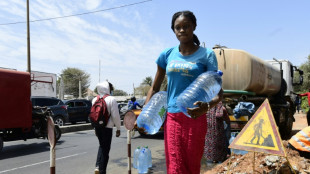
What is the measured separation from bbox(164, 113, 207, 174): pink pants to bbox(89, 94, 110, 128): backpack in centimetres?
267

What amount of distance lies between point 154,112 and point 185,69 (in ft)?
2.12

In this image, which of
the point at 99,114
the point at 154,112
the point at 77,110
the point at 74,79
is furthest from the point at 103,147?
the point at 74,79

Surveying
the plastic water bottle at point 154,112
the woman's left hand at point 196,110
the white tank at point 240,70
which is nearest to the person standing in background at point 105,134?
the plastic water bottle at point 154,112

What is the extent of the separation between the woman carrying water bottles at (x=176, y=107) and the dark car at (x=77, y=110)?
16.3 meters

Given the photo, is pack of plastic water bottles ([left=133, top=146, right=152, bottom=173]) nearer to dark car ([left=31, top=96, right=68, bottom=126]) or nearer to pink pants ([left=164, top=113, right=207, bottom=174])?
pink pants ([left=164, top=113, right=207, bottom=174])

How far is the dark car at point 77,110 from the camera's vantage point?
17688 mm

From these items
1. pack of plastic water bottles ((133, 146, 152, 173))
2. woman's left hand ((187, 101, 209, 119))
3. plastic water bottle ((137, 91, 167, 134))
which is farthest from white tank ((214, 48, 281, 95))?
woman's left hand ((187, 101, 209, 119))

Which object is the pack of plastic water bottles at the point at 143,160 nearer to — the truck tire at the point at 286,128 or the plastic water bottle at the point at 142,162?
the plastic water bottle at the point at 142,162

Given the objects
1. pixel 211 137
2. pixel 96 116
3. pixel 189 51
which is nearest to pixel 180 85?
pixel 189 51

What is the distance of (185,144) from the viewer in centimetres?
224

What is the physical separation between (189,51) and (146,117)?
799 mm

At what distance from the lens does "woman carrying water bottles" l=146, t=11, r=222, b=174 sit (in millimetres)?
2234

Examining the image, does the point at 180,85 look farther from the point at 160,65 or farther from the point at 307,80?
the point at 307,80

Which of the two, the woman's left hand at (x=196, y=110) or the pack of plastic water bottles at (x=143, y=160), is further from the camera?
the pack of plastic water bottles at (x=143, y=160)
